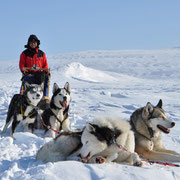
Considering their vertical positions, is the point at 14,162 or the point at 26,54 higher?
the point at 26,54

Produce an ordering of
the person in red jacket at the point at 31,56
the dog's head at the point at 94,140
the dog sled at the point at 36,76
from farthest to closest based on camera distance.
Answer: the person in red jacket at the point at 31,56, the dog sled at the point at 36,76, the dog's head at the point at 94,140

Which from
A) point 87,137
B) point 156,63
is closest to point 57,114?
point 87,137

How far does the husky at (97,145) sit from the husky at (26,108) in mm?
1895

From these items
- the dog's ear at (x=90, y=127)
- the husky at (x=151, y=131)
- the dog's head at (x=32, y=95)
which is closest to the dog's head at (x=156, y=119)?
the husky at (x=151, y=131)

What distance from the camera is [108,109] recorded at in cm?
824

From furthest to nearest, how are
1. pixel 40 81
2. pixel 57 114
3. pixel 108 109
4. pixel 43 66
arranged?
pixel 108 109 → pixel 43 66 → pixel 40 81 → pixel 57 114

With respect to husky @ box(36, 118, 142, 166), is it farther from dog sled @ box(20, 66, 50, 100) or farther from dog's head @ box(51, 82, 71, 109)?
dog sled @ box(20, 66, 50, 100)

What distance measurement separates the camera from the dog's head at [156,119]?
3359mm

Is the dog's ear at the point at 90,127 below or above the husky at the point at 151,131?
above

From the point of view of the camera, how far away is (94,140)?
2.67 m

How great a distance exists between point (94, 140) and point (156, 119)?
1090 millimetres

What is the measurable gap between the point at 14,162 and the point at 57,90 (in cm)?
228

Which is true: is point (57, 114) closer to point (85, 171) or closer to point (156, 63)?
point (85, 171)

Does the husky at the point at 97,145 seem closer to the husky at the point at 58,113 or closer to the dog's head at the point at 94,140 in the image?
the dog's head at the point at 94,140
